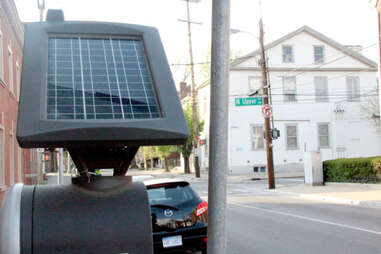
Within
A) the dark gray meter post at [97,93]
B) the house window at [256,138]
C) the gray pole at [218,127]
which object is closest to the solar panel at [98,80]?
the dark gray meter post at [97,93]

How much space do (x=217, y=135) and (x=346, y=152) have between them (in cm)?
3785

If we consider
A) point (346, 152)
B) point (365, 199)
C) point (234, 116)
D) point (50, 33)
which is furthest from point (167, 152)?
point (50, 33)

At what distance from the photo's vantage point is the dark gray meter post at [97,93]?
2291mm

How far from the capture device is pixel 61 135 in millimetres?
2258

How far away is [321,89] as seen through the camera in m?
37.3

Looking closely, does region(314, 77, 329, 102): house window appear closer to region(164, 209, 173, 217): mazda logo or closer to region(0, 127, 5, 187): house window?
region(0, 127, 5, 187): house window

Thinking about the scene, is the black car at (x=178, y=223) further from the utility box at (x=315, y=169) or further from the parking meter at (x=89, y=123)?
the utility box at (x=315, y=169)

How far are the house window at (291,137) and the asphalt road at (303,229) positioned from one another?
21788 mm

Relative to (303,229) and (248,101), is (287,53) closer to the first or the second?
(248,101)

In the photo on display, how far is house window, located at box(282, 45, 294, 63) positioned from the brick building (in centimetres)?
2322

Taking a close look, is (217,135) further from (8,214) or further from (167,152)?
(167,152)

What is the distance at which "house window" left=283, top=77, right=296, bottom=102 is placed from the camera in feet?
119

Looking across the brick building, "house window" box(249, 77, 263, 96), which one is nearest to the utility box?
"house window" box(249, 77, 263, 96)

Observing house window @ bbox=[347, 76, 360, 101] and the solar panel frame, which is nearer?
the solar panel frame
